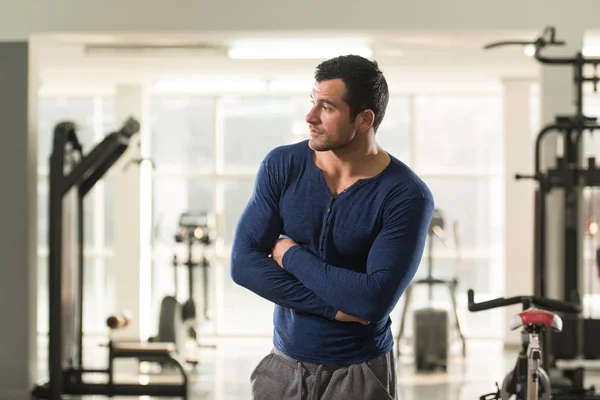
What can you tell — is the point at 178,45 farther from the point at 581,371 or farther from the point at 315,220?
the point at 315,220

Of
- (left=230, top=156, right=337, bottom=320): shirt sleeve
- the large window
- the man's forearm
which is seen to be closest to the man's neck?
(left=230, top=156, right=337, bottom=320): shirt sleeve

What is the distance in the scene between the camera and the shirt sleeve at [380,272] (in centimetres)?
182

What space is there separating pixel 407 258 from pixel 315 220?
7.9 inches

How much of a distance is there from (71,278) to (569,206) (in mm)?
3159

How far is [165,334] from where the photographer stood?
7.76 metres

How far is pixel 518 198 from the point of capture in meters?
9.23

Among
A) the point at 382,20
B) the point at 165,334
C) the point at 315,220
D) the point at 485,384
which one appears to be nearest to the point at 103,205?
the point at 165,334

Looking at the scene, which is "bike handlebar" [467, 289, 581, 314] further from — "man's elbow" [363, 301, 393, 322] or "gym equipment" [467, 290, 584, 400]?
"man's elbow" [363, 301, 393, 322]

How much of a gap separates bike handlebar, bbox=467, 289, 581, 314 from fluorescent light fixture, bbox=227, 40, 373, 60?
299 centimetres

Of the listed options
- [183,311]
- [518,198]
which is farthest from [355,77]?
[518,198]

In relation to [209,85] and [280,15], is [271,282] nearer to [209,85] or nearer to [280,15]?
[280,15]

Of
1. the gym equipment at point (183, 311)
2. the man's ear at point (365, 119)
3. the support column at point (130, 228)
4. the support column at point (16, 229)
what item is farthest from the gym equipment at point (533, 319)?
the support column at point (130, 228)

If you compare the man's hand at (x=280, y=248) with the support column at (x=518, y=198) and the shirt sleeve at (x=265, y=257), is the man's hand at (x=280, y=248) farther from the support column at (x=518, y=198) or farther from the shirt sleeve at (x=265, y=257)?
the support column at (x=518, y=198)

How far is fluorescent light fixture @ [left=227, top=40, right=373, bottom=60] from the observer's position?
640cm
